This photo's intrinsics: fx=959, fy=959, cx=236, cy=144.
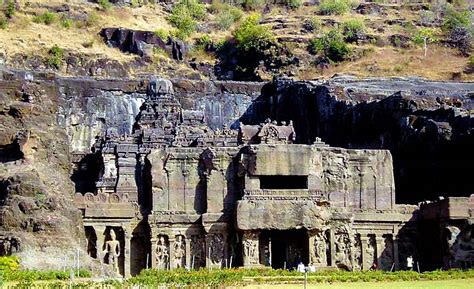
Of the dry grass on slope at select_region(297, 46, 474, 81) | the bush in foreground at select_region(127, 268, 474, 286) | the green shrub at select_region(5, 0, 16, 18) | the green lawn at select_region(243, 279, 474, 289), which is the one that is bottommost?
the green lawn at select_region(243, 279, 474, 289)

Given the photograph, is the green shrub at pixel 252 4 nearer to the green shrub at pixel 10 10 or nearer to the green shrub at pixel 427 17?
the green shrub at pixel 427 17

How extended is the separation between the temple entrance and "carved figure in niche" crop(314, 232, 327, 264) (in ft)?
1.88

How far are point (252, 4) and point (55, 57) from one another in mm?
46642

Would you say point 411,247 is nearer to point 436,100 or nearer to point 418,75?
point 436,100

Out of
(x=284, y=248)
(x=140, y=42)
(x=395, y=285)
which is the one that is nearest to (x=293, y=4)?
(x=140, y=42)

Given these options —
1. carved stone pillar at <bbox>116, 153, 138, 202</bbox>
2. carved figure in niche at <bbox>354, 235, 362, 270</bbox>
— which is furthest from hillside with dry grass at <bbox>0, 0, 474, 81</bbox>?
carved figure in niche at <bbox>354, 235, 362, 270</bbox>

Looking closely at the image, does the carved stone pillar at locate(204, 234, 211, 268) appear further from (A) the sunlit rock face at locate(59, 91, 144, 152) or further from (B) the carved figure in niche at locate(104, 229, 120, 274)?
(A) the sunlit rock face at locate(59, 91, 144, 152)

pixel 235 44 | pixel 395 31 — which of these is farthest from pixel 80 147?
pixel 395 31

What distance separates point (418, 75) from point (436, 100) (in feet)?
135

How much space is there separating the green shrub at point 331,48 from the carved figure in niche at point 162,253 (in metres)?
67.2

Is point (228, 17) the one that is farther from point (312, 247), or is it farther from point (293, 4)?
point (312, 247)

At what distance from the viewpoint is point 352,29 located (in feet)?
422

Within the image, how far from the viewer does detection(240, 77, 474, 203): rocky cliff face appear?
61906mm

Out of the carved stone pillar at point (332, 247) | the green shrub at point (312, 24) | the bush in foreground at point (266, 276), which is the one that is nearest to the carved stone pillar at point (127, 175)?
the carved stone pillar at point (332, 247)
